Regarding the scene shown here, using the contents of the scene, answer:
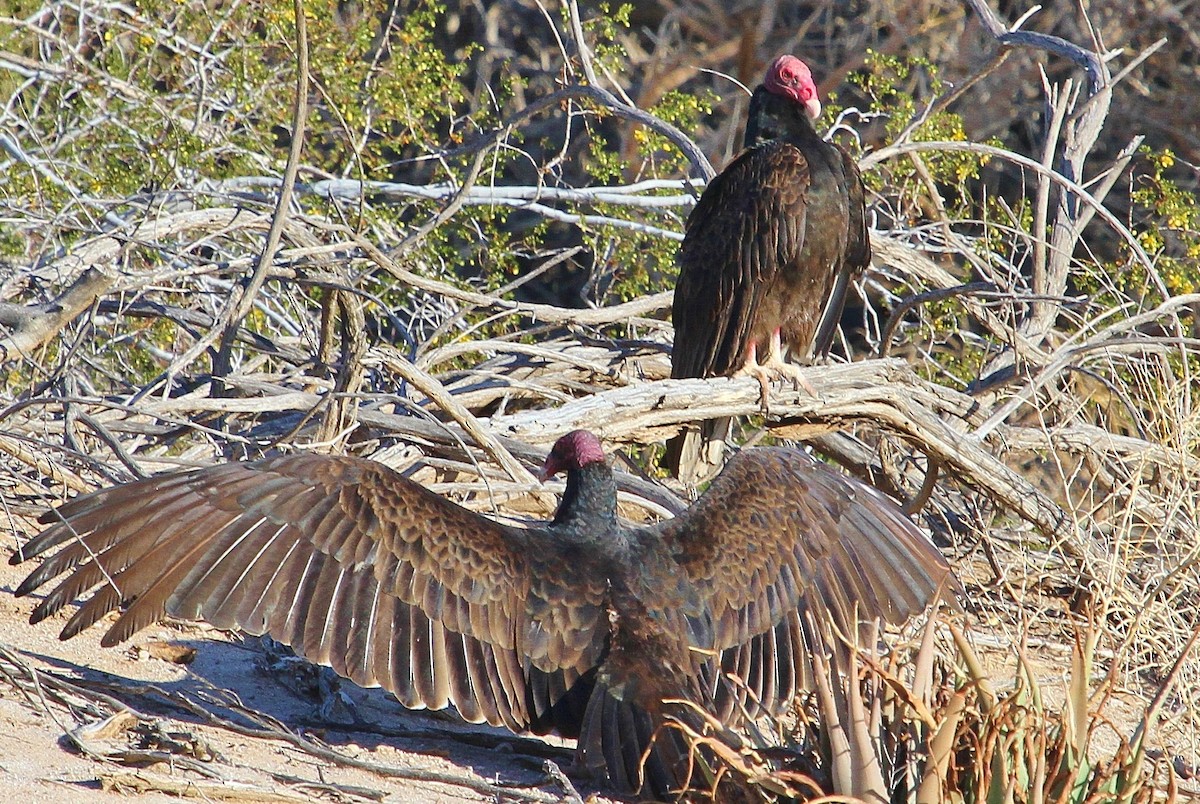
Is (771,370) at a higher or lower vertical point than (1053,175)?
lower

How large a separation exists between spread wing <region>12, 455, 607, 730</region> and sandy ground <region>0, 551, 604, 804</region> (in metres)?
0.20

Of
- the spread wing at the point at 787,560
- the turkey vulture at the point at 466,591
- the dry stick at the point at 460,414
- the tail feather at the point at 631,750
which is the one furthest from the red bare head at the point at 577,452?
the tail feather at the point at 631,750

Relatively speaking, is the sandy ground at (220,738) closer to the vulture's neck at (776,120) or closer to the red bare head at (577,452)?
the red bare head at (577,452)

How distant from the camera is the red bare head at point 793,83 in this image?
4742mm

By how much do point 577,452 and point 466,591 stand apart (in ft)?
1.46

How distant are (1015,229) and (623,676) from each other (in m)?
2.34

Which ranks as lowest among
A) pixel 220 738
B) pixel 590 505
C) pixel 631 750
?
pixel 220 738

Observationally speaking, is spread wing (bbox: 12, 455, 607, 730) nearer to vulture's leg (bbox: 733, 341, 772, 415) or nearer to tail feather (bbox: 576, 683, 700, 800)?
tail feather (bbox: 576, 683, 700, 800)

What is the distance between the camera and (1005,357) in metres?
4.85

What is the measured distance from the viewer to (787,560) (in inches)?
133

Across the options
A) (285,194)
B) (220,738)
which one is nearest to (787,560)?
(220,738)

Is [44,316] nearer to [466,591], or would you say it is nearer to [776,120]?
[466,591]

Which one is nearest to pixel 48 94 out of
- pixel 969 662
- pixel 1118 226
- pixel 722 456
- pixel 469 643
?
→ pixel 722 456

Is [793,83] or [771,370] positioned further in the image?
[793,83]
